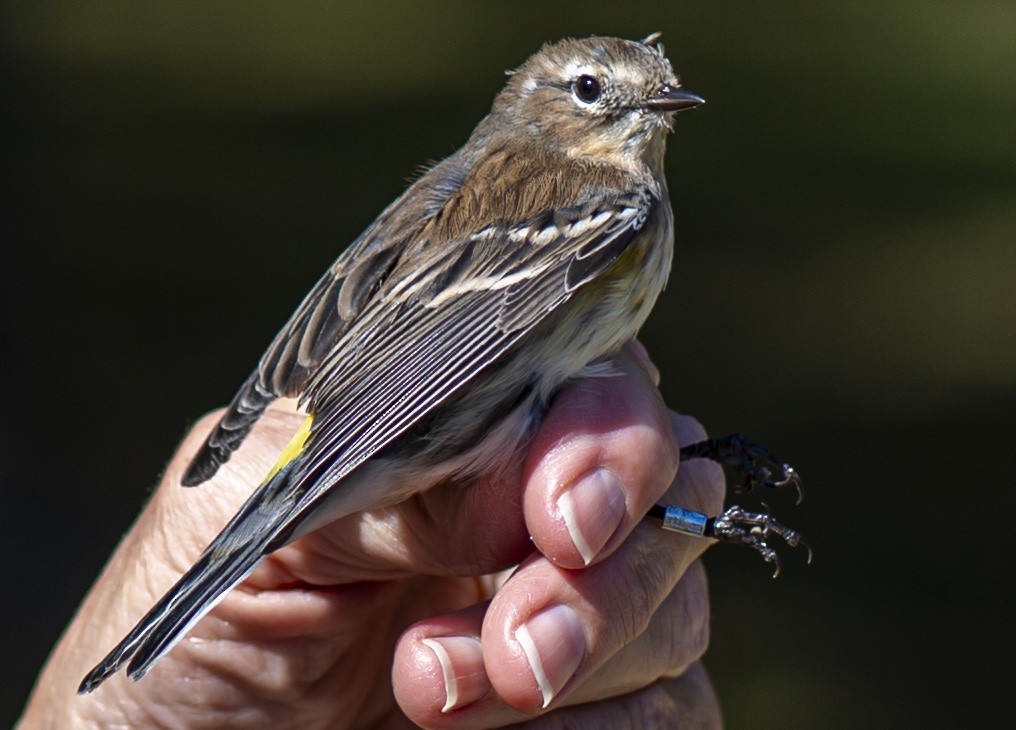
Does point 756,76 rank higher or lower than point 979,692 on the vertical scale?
higher

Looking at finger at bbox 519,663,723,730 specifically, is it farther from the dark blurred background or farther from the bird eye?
the dark blurred background

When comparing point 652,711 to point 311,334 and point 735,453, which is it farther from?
point 311,334

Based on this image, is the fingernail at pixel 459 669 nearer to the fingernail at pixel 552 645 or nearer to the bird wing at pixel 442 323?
the fingernail at pixel 552 645

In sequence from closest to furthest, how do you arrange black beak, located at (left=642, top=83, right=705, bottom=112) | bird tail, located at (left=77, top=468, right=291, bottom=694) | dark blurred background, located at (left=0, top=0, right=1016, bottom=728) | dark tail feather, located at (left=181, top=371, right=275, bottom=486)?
bird tail, located at (left=77, top=468, right=291, bottom=694)
dark tail feather, located at (left=181, top=371, right=275, bottom=486)
black beak, located at (left=642, top=83, right=705, bottom=112)
dark blurred background, located at (left=0, top=0, right=1016, bottom=728)

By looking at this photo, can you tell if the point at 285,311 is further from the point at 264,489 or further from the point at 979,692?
the point at 264,489

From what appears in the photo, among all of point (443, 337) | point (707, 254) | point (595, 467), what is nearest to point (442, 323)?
point (443, 337)

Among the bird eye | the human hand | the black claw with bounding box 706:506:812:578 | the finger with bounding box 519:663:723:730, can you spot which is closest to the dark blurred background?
the finger with bounding box 519:663:723:730

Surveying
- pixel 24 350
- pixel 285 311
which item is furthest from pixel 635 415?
pixel 24 350

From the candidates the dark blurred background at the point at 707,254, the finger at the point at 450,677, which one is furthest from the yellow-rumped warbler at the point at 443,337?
the dark blurred background at the point at 707,254
